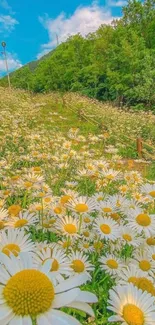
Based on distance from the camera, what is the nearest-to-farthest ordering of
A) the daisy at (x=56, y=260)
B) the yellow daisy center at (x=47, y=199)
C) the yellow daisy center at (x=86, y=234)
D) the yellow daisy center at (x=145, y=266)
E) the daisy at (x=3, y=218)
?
the daisy at (x=56, y=260) < the yellow daisy center at (x=145, y=266) < the daisy at (x=3, y=218) < the yellow daisy center at (x=86, y=234) < the yellow daisy center at (x=47, y=199)

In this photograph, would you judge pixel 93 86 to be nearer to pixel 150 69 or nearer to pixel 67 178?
pixel 150 69

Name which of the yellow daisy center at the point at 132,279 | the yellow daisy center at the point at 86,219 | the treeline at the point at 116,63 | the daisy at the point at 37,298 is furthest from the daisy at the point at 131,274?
the treeline at the point at 116,63

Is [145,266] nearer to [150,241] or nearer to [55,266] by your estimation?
[150,241]

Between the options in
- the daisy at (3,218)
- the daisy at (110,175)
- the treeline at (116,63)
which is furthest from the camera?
the treeline at (116,63)

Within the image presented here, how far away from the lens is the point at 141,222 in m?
1.34

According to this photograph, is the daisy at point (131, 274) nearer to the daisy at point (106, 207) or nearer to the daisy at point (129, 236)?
the daisy at point (129, 236)

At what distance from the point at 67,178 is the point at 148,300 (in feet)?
7.11

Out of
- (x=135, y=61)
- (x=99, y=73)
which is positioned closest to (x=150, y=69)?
(x=135, y=61)

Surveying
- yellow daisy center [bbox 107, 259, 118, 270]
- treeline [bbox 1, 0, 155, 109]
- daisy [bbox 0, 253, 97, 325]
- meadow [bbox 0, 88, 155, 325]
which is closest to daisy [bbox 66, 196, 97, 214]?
meadow [bbox 0, 88, 155, 325]

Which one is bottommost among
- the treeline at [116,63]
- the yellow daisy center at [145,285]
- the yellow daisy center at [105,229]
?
the yellow daisy center at [145,285]

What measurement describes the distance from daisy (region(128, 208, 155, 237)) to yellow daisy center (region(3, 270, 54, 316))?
0.76 metres

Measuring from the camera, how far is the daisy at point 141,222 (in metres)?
1.32

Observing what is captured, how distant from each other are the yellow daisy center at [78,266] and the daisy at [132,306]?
30cm

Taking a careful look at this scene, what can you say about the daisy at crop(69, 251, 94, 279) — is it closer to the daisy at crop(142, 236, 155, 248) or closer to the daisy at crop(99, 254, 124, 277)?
the daisy at crop(99, 254, 124, 277)
